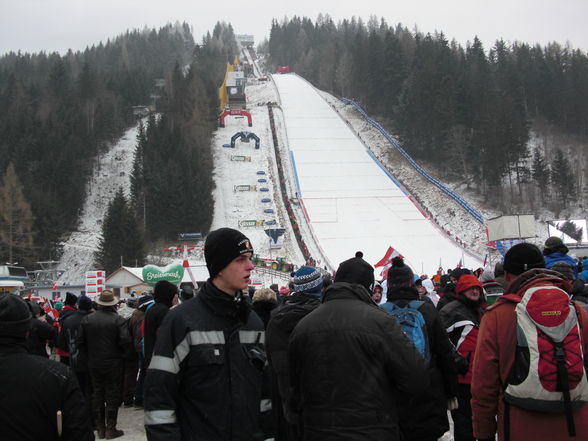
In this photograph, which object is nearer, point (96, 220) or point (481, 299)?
point (481, 299)

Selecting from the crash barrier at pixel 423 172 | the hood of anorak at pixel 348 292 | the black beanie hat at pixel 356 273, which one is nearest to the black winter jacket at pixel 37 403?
the hood of anorak at pixel 348 292

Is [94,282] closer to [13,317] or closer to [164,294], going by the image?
[164,294]

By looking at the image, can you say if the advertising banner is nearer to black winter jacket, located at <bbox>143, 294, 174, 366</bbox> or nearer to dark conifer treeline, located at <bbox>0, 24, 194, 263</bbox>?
black winter jacket, located at <bbox>143, 294, 174, 366</bbox>

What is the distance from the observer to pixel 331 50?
95.0 meters

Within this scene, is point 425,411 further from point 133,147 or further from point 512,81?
point 512,81

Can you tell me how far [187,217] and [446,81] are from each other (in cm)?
2956

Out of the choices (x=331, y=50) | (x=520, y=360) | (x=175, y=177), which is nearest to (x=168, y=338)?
(x=520, y=360)

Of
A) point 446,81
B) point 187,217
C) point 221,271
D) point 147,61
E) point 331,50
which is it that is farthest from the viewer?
point 147,61

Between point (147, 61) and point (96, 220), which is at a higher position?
point (147, 61)

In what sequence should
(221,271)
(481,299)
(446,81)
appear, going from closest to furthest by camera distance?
1. (221,271)
2. (481,299)
3. (446,81)

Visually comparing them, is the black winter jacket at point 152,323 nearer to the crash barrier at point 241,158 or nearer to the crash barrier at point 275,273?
the crash barrier at point 275,273

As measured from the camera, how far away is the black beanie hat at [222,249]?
3.22m

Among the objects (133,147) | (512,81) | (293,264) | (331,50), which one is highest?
(331,50)

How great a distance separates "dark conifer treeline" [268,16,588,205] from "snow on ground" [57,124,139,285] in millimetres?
27858
